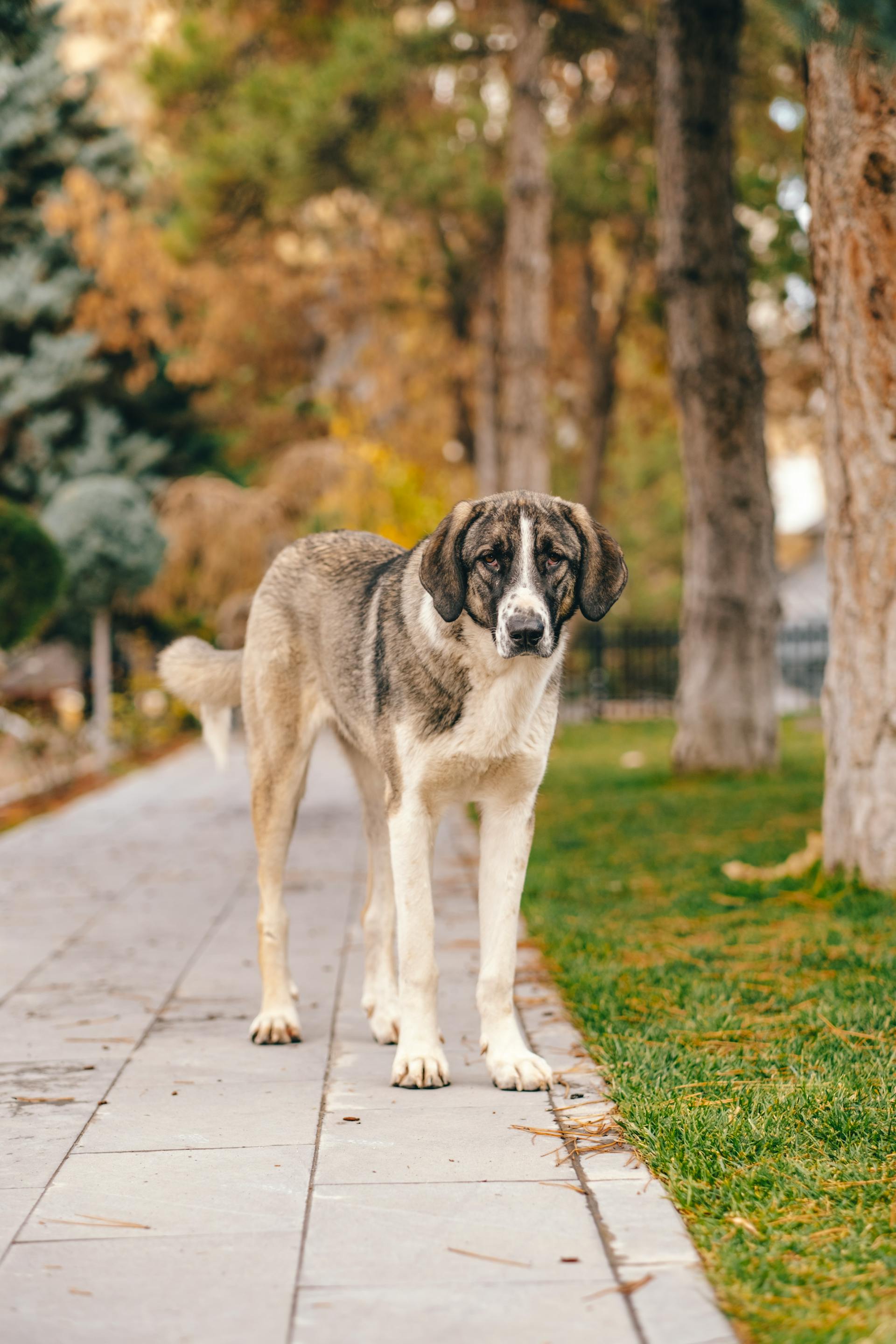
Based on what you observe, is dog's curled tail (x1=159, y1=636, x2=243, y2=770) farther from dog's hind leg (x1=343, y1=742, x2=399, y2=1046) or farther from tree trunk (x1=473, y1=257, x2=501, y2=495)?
tree trunk (x1=473, y1=257, x2=501, y2=495)

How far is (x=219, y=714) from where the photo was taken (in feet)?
18.4

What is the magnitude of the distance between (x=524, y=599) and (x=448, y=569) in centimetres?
30

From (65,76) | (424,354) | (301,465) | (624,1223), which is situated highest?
(65,76)

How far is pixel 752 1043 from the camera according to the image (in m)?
4.39

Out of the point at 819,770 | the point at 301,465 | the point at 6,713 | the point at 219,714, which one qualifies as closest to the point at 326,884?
the point at 219,714

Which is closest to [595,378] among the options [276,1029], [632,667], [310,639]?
[632,667]

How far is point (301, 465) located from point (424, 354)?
10.3ft

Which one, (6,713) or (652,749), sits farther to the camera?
(652,749)

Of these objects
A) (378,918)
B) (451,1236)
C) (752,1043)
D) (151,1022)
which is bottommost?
(151,1022)

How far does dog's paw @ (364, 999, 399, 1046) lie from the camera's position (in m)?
4.70

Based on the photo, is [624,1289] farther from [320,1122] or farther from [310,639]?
[310,639]

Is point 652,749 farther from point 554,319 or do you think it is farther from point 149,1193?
point 149,1193

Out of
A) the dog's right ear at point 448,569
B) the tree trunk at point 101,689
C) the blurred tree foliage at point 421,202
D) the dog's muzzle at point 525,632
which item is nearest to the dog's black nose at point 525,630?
the dog's muzzle at point 525,632

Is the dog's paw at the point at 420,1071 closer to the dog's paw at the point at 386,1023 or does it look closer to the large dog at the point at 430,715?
the large dog at the point at 430,715
